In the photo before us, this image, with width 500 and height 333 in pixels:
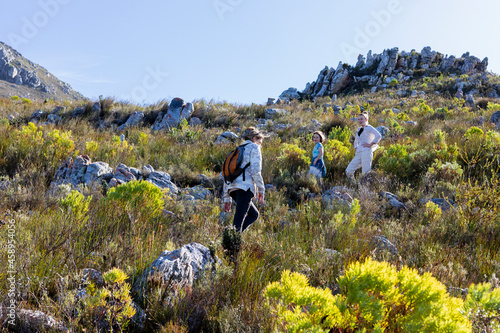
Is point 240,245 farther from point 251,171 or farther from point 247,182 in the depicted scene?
point 251,171

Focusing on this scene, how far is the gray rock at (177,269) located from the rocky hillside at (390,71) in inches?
1219

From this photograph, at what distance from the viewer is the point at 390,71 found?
35625mm

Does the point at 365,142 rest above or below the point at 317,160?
above

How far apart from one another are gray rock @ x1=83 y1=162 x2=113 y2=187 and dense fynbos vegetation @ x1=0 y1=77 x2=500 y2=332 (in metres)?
0.66

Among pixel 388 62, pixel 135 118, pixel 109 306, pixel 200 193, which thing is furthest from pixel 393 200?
pixel 388 62

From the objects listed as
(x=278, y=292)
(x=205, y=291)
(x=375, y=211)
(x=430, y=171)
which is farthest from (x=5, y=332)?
(x=430, y=171)

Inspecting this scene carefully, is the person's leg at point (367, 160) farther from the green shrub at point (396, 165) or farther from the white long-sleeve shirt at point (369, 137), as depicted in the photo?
the green shrub at point (396, 165)

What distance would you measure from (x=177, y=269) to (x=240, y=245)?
Answer: 0.89m

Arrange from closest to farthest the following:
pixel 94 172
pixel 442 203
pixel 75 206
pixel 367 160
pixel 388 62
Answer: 1. pixel 75 206
2. pixel 442 203
3. pixel 94 172
4. pixel 367 160
5. pixel 388 62

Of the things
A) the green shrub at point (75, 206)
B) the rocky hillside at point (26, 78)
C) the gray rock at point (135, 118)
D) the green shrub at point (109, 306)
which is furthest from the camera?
the rocky hillside at point (26, 78)

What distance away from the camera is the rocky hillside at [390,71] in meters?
32.1

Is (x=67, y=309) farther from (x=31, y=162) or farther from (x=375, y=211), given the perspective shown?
(x=31, y=162)

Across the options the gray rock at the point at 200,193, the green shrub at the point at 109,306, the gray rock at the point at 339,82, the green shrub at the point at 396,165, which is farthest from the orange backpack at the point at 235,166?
the gray rock at the point at 339,82

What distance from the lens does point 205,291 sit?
2.17 metres
